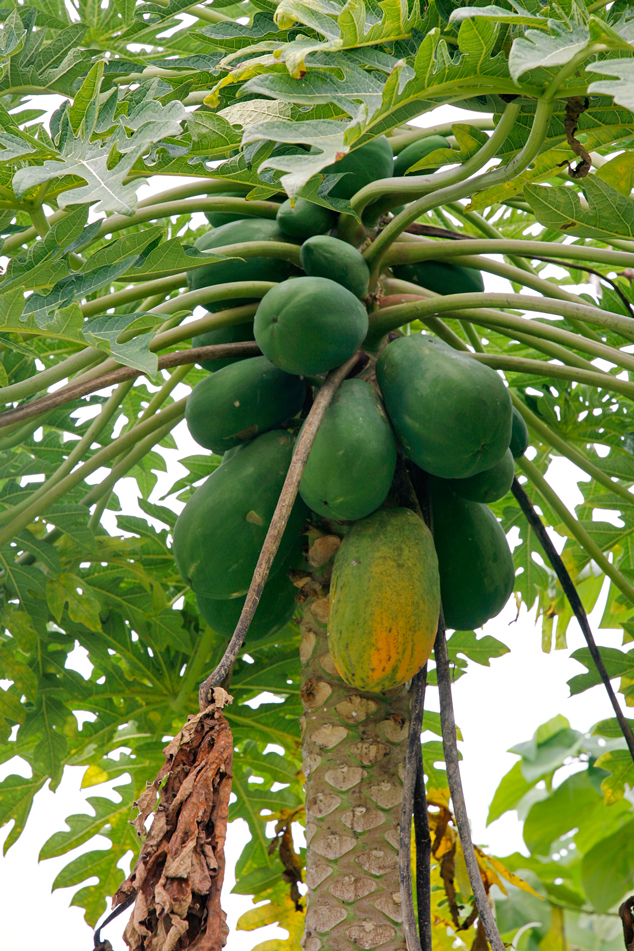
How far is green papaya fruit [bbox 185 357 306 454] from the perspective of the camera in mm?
1308

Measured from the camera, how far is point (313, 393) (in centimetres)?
141

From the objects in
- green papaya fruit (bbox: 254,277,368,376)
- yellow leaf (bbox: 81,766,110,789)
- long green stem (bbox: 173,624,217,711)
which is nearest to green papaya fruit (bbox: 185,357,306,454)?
green papaya fruit (bbox: 254,277,368,376)

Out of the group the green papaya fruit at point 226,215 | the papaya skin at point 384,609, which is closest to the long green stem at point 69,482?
the green papaya fruit at point 226,215

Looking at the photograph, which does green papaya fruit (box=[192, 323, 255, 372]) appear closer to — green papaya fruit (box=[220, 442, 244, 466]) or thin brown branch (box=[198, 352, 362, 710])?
green papaya fruit (box=[220, 442, 244, 466])

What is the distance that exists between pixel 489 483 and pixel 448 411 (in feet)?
0.55

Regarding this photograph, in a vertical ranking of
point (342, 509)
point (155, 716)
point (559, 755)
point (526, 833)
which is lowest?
point (526, 833)

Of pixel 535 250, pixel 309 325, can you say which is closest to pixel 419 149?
pixel 535 250

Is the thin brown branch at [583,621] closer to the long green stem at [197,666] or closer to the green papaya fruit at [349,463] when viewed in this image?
the green papaya fruit at [349,463]

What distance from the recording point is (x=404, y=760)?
1.18 meters

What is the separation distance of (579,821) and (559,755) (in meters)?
0.22

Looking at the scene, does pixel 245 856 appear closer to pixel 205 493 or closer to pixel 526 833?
pixel 205 493

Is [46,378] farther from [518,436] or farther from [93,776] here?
[93,776]

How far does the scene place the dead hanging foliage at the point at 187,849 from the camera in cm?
79

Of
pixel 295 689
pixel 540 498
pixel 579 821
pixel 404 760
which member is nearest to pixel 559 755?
pixel 579 821
